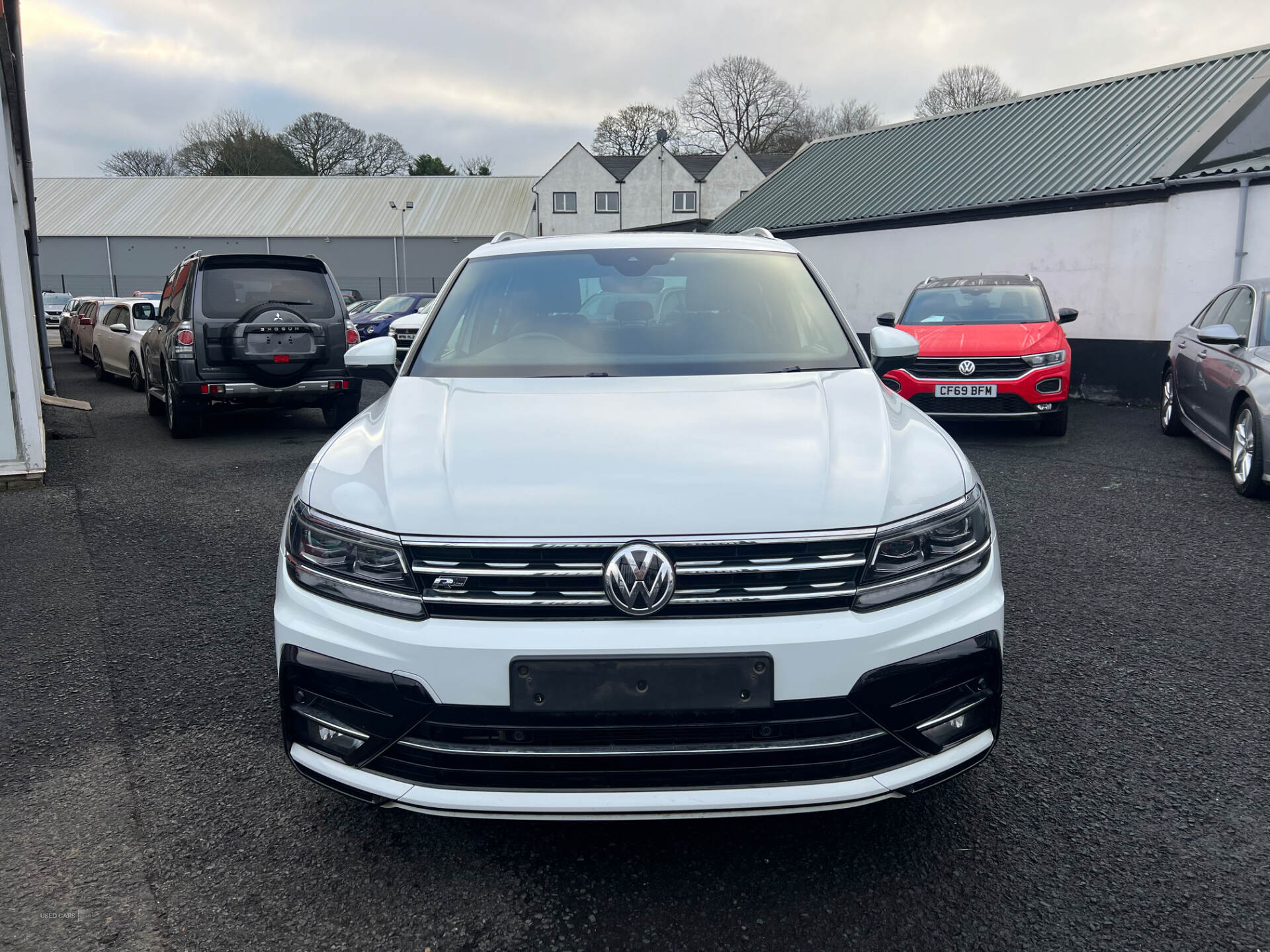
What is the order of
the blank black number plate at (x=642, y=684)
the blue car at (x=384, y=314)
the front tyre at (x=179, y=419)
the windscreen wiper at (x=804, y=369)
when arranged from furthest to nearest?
the blue car at (x=384, y=314) → the front tyre at (x=179, y=419) → the windscreen wiper at (x=804, y=369) → the blank black number plate at (x=642, y=684)

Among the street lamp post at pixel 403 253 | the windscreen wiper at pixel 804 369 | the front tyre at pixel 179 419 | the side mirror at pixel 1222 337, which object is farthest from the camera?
the street lamp post at pixel 403 253

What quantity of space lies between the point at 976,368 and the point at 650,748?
826 cm

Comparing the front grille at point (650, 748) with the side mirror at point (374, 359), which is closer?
the front grille at point (650, 748)

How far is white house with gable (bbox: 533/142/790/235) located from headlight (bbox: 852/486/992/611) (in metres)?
54.8

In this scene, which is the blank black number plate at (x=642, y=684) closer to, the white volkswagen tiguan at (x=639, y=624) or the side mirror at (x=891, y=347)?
the white volkswagen tiguan at (x=639, y=624)

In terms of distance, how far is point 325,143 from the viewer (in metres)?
68.1

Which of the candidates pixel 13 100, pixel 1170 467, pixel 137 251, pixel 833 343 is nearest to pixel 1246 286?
pixel 1170 467

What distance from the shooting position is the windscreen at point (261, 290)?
9930 millimetres

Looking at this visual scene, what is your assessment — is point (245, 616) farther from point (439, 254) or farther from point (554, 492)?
point (439, 254)

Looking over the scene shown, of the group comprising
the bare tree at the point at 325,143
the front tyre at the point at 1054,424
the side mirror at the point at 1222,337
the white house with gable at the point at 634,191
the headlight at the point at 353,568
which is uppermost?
the bare tree at the point at 325,143

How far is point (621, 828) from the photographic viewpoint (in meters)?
2.61

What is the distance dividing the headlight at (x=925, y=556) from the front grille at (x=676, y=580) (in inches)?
2.8

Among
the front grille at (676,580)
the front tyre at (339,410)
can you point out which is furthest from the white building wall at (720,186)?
the front grille at (676,580)

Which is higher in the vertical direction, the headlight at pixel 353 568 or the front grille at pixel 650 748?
the headlight at pixel 353 568
